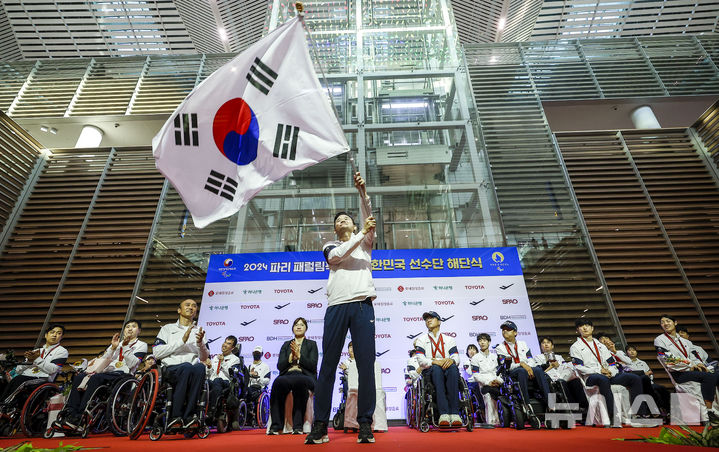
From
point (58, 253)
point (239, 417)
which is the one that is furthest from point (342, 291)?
point (58, 253)

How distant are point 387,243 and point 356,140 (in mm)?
2365

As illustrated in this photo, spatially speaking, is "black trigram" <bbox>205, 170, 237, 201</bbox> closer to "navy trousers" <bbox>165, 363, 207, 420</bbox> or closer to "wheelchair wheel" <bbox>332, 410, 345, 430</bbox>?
"navy trousers" <bbox>165, 363, 207, 420</bbox>

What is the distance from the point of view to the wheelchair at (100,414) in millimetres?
3119

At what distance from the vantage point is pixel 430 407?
3189 millimetres

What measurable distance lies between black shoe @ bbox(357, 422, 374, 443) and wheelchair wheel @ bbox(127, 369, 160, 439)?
177cm

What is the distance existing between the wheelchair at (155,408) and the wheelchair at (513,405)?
269 cm

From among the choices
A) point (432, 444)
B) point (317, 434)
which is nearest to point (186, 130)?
point (317, 434)

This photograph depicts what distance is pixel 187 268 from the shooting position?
6.04 meters

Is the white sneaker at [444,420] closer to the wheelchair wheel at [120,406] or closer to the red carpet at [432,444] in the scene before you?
the red carpet at [432,444]

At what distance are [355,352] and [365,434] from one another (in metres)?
0.42

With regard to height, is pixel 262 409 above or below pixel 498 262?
below

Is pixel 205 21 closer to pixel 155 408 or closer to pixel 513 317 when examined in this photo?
pixel 155 408

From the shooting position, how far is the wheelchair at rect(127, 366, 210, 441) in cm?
280

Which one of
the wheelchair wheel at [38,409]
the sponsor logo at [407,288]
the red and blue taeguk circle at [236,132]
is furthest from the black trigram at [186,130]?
the sponsor logo at [407,288]
